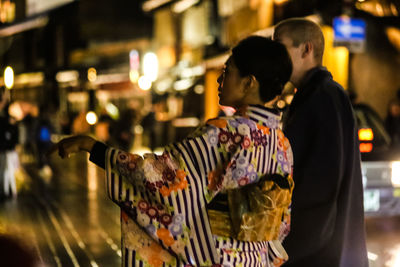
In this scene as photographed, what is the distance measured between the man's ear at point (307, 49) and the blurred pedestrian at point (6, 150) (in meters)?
8.54

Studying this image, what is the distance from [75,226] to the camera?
8.35 m

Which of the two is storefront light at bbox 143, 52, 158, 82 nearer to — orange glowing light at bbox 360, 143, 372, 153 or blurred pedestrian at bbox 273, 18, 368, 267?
orange glowing light at bbox 360, 143, 372, 153

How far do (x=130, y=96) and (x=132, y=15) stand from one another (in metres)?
7.91

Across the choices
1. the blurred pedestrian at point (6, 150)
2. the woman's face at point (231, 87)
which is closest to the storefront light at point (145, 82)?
the blurred pedestrian at point (6, 150)

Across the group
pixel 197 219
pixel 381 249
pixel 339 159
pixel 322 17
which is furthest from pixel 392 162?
pixel 322 17

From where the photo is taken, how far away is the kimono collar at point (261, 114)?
2326 mm

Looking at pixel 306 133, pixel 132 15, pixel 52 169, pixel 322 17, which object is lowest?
pixel 52 169

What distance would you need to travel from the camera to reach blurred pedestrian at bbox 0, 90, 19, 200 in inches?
417

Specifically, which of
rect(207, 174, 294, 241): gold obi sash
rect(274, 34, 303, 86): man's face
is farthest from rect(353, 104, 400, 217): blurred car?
rect(207, 174, 294, 241): gold obi sash

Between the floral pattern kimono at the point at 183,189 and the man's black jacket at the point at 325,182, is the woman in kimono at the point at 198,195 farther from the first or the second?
the man's black jacket at the point at 325,182

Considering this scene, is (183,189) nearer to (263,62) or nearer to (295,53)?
(263,62)

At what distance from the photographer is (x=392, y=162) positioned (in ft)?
23.2

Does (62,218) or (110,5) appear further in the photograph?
(110,5)

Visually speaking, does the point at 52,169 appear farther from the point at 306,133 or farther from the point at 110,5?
the point at 110,5
